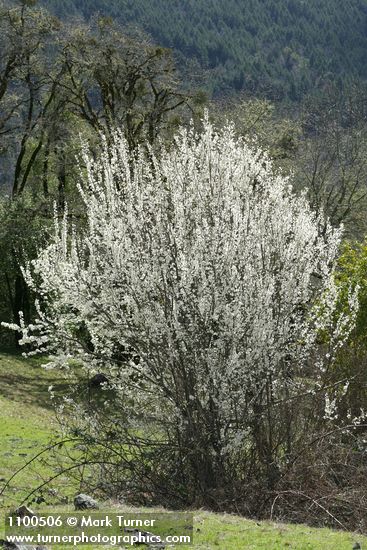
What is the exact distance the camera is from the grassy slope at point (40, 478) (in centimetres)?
852

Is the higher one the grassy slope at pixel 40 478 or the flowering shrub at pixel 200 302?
the flowering shrub at pixel 200 302

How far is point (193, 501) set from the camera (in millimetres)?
11070

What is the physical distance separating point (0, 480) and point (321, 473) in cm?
542

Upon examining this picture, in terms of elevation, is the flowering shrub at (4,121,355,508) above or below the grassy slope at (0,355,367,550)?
above

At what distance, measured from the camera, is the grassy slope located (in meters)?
8.52

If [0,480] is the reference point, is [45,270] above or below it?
above

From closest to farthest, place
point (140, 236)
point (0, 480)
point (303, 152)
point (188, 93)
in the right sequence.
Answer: point (140, 236), point (0, 480), point (188, 93), point (303, 152)

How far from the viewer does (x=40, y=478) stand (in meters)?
13.5

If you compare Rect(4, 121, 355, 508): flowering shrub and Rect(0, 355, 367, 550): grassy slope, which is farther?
Rect(4, 121, 355, 508): flowering shrub

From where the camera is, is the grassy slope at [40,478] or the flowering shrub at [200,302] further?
the flowering shrub at [200,302]

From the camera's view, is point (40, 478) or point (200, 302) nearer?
point (200, 302)

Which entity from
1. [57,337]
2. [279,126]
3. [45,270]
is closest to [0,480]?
[57,337]

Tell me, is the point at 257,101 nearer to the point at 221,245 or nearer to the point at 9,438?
the point at 9,438

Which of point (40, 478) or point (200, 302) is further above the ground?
point (200, 302)
